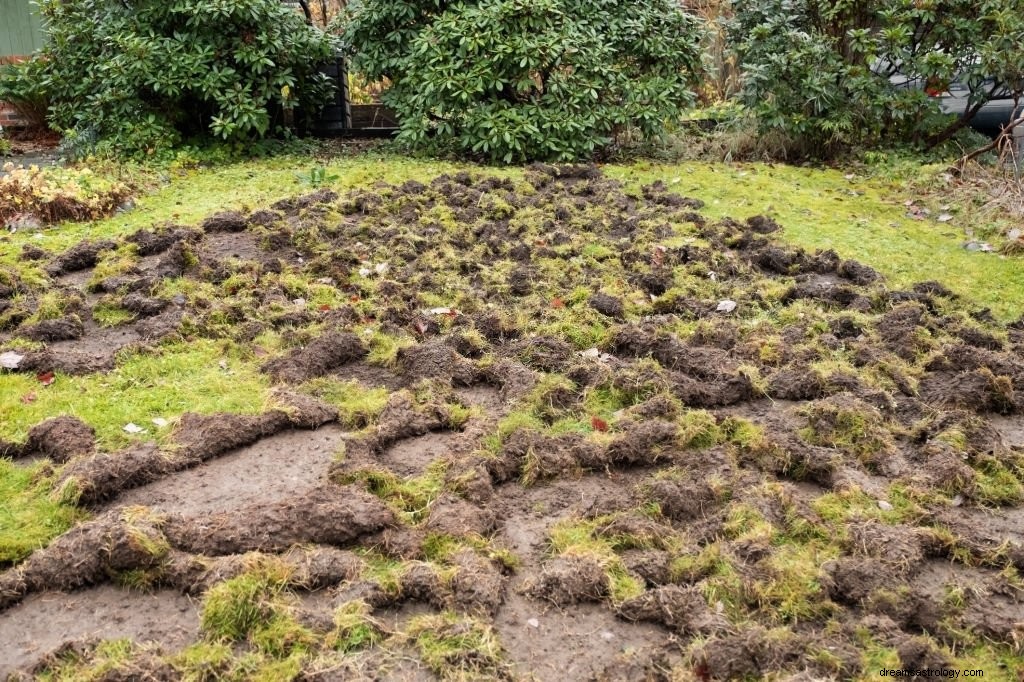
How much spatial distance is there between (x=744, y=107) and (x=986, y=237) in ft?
12.7

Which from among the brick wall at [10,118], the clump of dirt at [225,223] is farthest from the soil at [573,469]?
the brick wall at [10,118]

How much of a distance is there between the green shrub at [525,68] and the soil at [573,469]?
11.7 ft

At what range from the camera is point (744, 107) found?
9.54 m

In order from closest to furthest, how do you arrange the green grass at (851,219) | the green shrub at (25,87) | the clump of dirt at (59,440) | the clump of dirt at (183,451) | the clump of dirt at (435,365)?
1. the clump of dirt at (183,451)
2. the clump of dirt at (59,440)
3. the clump of dirt at (435,365)
4. the green grass at (851,219)
5. the green shrub at (25,87)

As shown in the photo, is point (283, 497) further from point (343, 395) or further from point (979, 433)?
point (979, 433)

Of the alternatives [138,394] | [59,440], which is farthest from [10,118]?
[59,440]

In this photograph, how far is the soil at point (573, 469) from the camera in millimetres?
2486

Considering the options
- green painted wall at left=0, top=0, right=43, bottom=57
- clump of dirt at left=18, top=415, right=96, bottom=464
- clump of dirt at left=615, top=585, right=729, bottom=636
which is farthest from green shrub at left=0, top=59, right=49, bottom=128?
clump of dirt at left=615, top=585, right=729, bottom=636

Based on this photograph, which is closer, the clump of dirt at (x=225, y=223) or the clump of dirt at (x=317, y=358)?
the clump of dirt at (x=317, y=358)

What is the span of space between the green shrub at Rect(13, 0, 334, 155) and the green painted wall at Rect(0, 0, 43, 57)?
3.20 meters

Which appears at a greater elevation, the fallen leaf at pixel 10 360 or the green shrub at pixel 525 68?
the green shrub at pixel 525 68

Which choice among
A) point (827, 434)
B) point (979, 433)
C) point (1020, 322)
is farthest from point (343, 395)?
point (1020, 322)

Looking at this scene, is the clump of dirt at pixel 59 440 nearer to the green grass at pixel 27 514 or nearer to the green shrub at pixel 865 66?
the green grass at pixel 27 514

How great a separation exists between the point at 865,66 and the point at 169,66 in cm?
704
